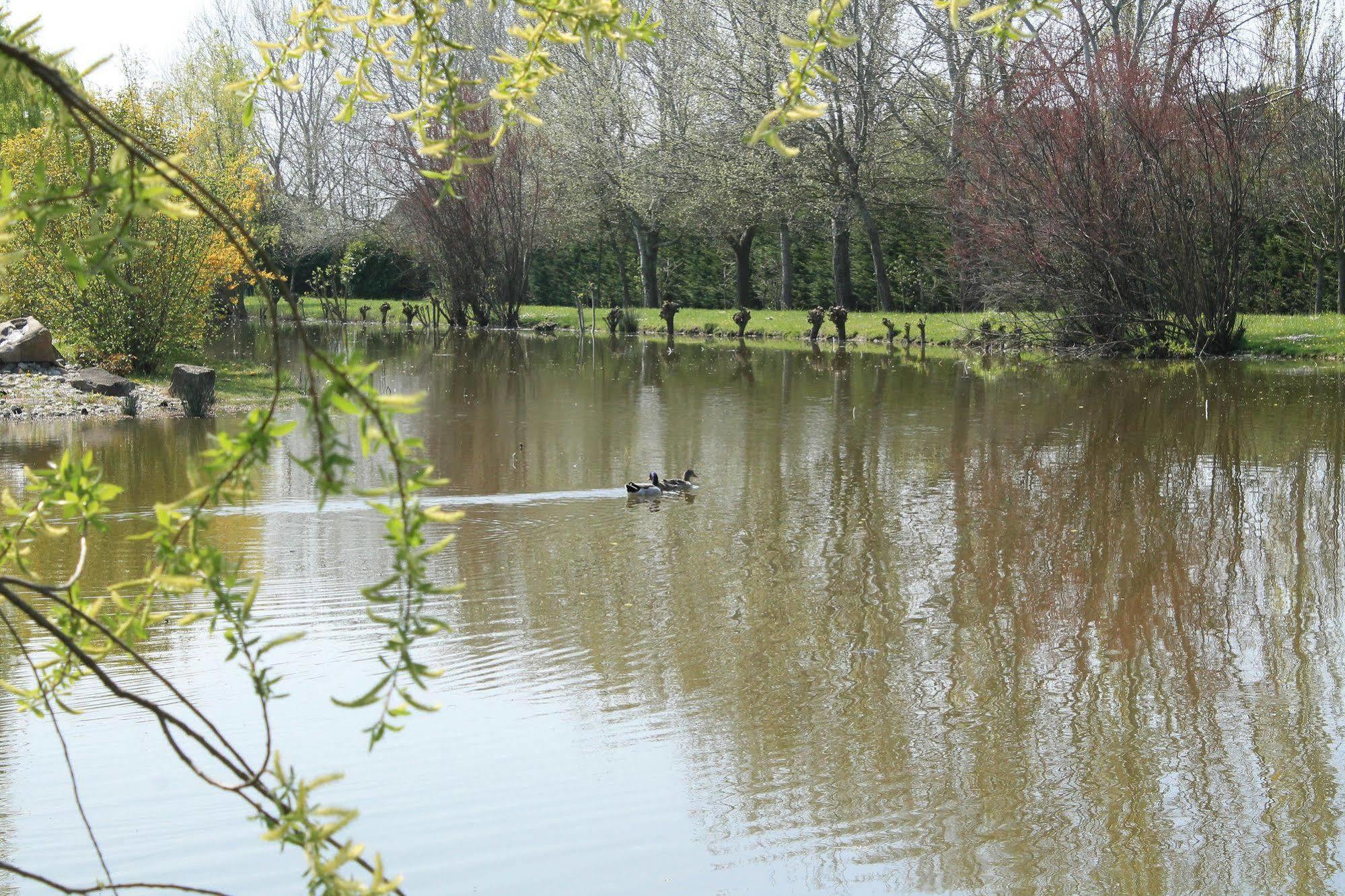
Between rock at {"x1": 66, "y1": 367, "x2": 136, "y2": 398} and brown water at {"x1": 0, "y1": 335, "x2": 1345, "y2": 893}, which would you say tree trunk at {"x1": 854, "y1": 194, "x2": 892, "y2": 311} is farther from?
brown water at {"x1": 0, "y1": 335, "x2": 1345, "y2": 893}

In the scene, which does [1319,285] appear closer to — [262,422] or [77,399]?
[77,399]

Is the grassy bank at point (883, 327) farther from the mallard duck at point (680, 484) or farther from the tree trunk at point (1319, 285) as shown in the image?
the mallard duck at point (680, 484)

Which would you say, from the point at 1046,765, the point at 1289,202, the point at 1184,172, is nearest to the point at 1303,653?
the point at 1046,765

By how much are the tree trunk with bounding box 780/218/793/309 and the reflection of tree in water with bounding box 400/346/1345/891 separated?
66.8 feet

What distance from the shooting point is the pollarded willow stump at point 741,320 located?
1121 inches

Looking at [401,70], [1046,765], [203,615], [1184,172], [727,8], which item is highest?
[727,8]

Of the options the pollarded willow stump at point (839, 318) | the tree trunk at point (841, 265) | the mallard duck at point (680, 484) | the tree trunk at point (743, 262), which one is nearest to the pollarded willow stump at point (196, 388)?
the mallard duck at point (680, 484)

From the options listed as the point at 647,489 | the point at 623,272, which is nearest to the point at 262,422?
the point at 647,489

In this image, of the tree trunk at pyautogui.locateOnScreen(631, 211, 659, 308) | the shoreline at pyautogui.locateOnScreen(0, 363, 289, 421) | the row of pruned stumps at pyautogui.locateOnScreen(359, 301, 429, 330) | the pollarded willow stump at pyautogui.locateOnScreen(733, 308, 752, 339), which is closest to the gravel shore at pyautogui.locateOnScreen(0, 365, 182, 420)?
the shoreline at pyautogui.locateOnScreen(0, 363, 289, 421)

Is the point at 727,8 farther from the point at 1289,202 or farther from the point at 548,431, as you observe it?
the point at 548,431

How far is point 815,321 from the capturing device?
A: 2669 centimetres

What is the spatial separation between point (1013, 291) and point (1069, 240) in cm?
188

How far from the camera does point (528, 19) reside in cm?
213

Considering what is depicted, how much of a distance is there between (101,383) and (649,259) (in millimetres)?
22275
